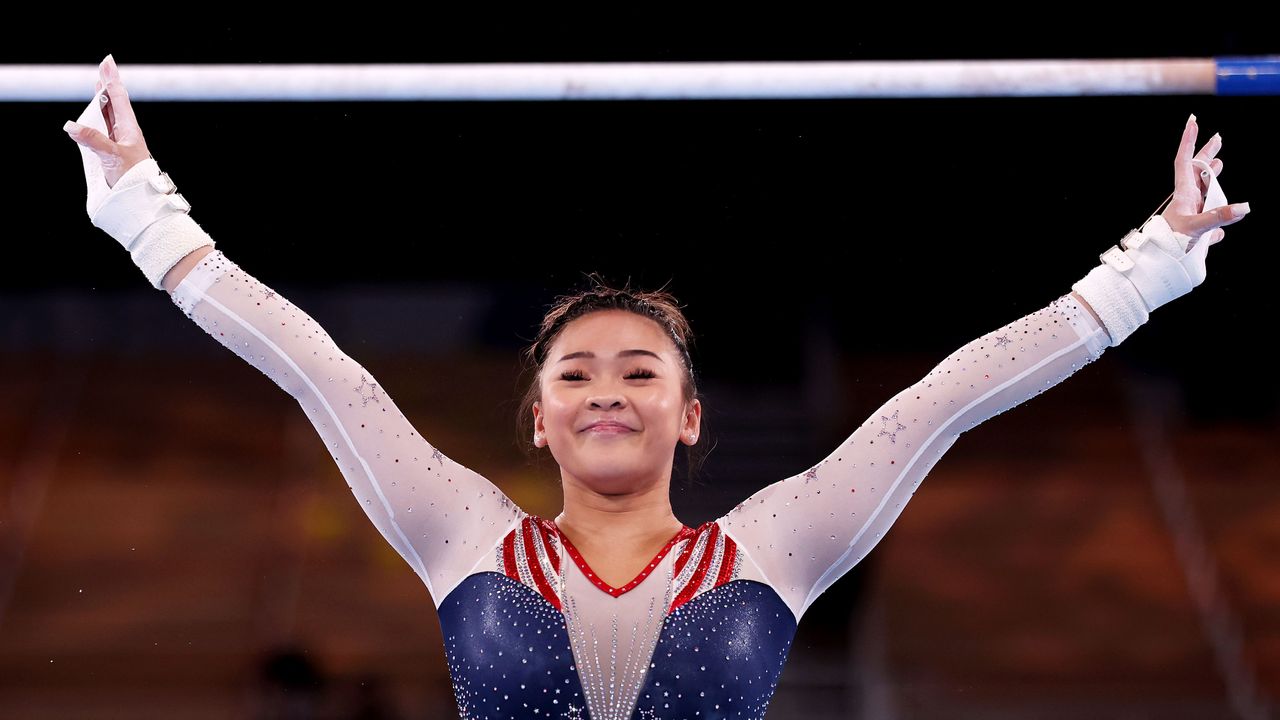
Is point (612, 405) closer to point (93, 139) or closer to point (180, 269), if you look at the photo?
point (180, 269)

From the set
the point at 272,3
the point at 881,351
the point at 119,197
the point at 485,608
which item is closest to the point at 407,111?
the point at 272,3

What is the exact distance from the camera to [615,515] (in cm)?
201

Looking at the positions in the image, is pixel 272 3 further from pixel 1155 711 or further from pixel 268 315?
pixel 1155 711

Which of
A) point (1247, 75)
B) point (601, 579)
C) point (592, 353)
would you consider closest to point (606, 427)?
point (592, 353)

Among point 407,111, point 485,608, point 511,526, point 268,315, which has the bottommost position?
point 485,608

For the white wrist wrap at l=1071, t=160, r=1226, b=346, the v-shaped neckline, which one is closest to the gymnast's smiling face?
the v-shaped neckline

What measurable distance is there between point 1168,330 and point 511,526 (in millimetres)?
3922

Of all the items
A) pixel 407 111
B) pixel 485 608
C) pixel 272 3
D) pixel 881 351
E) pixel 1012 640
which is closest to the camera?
pixel 485 608

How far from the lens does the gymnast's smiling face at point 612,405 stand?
1.97 m

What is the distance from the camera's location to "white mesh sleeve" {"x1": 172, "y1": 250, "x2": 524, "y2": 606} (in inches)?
75.4

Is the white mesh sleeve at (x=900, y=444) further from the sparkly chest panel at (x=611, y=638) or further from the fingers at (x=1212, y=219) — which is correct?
the fingers at (x=1212, y=219)

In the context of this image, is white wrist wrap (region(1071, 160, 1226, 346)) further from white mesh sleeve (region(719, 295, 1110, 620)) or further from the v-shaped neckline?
the v-shaped neckline

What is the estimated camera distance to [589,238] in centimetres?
451

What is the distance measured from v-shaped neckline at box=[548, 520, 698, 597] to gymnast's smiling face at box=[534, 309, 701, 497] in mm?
104
